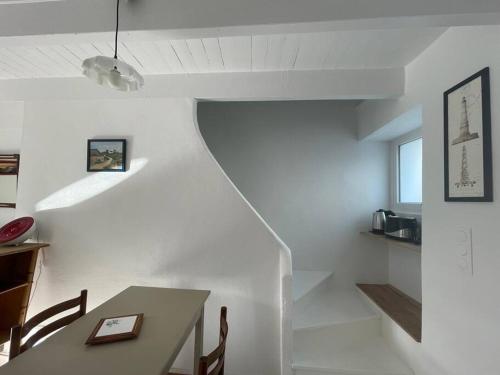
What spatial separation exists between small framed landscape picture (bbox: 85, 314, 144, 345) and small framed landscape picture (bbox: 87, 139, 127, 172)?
A: 112 centimetres

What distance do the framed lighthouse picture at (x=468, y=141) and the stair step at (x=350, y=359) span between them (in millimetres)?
1178

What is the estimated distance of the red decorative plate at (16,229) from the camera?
1710mm

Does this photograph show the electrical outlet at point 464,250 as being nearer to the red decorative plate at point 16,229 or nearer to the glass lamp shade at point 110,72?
the glass lamp shade at point 110,72

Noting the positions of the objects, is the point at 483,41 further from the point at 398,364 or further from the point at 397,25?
the point at 398,364

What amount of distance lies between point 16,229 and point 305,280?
239 centimetres

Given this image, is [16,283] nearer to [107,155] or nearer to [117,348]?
[107,155]

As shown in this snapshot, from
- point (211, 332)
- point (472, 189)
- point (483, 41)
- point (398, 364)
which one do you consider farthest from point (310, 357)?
point (483, 41)

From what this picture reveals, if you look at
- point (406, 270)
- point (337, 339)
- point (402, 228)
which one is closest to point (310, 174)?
point (402, 228)

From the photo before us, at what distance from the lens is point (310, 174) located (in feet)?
9.07

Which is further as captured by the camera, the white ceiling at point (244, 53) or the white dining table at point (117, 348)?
the white ceiling at point (244, 53)

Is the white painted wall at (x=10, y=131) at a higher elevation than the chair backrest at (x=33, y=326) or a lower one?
higher

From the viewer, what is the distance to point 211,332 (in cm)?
178

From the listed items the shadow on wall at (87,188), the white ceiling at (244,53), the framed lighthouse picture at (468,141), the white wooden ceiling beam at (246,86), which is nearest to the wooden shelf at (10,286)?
the shadow on wall at (87,188)

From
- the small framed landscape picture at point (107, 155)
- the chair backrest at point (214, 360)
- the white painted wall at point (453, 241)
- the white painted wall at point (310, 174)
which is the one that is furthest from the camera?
the white painted wall at point (310, 174)
